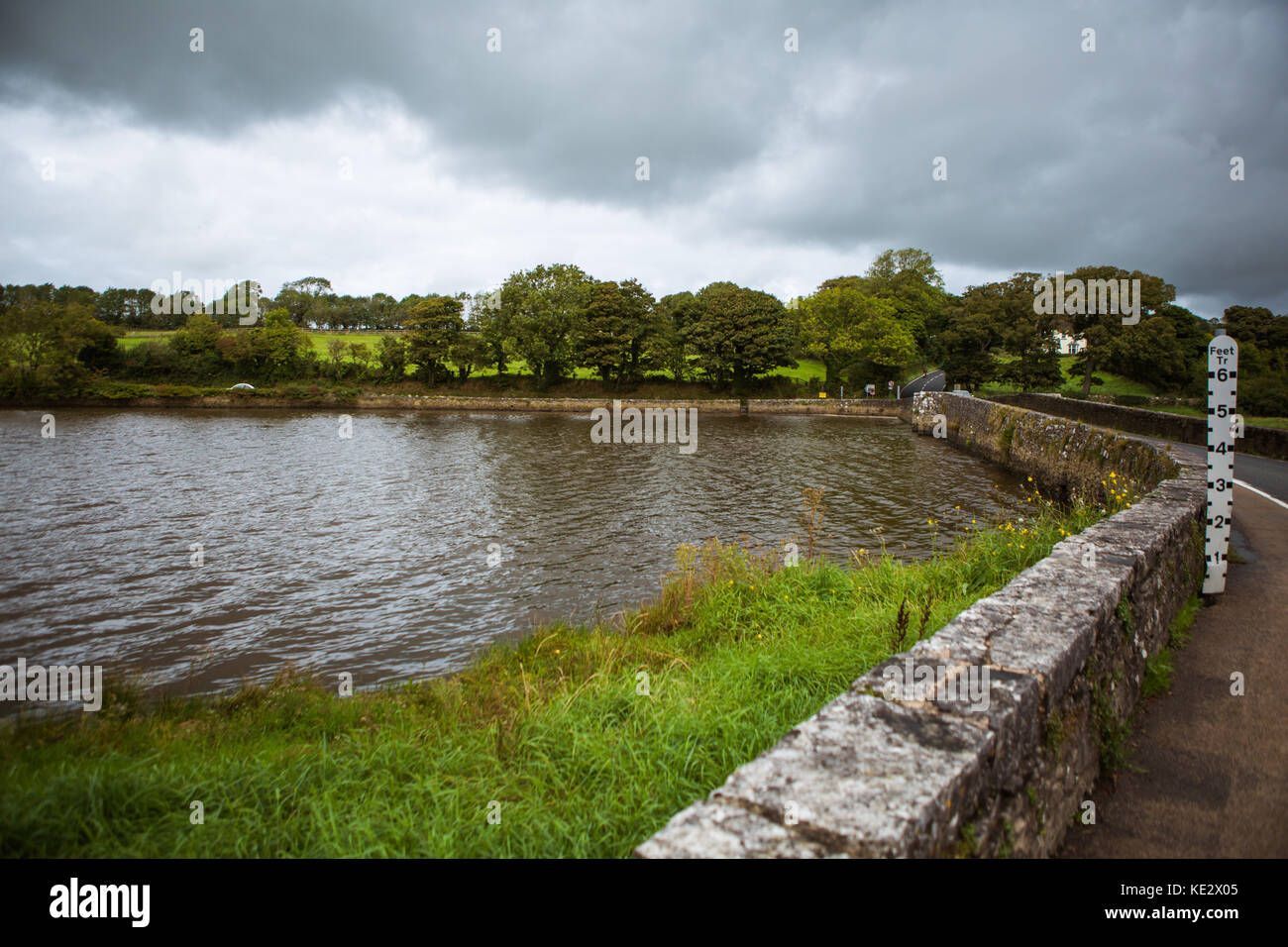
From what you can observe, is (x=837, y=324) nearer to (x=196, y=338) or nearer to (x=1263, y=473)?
(x=1263, y=473)

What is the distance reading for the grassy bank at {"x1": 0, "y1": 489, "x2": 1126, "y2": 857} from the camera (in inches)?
132

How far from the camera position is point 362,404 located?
182ft

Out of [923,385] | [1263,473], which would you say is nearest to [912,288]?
[923,385]

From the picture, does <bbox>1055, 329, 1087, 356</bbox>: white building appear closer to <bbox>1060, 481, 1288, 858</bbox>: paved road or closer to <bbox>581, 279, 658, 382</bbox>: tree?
<bbox>581, 279, 658, 382</bbox>: tree

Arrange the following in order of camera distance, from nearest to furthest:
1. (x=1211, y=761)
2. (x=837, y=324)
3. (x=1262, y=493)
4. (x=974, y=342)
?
(x=1211, y=761) → (x=1262, y=493) → (x=974, y=342) → (x=837, y=324)

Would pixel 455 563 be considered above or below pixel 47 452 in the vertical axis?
below

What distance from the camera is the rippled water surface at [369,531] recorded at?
29.1ft

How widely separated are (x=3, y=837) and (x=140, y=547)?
12.0m

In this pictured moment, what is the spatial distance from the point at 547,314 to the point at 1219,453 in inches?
2175

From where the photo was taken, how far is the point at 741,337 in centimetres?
5612

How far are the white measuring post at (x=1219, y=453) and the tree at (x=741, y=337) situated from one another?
50.2 meters

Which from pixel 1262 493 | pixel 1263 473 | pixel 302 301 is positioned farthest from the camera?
pixel 302 301
